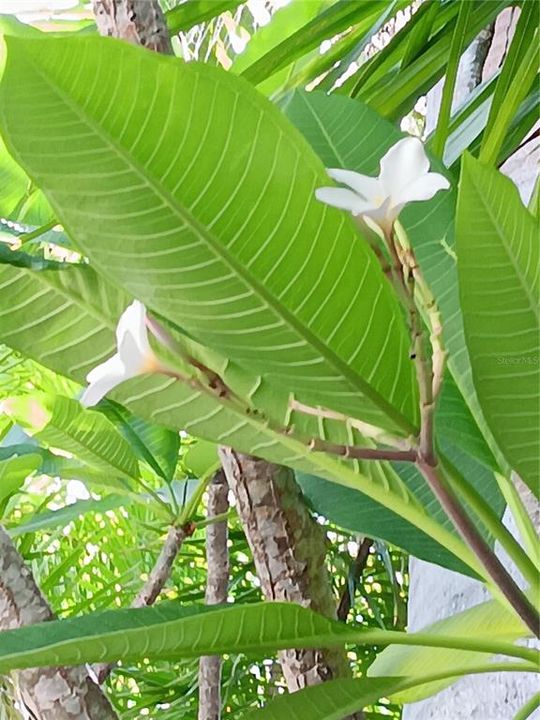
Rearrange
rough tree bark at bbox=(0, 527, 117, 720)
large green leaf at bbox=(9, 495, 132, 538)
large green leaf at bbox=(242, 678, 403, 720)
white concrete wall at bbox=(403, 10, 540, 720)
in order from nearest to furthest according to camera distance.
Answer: large green leaf at bbox=(242, 678, 403, 720)
rough tree bark at bbox=(0, 527, 117, 720)
white concrete wall at bbox=(403, 10, 540, 720)
large green leaf at bbox=(9, 495, 132, 538)

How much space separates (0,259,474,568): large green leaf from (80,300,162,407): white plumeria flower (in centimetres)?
9

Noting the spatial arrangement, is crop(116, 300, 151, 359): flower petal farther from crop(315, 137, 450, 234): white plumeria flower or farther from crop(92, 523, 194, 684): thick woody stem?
crop(92, 523, 194, 684): thick woody stem

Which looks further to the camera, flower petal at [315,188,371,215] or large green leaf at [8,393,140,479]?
large green leaf at [8,393,140,479]

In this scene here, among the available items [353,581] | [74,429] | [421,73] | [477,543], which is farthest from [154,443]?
[477,543]

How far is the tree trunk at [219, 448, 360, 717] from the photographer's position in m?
0.44

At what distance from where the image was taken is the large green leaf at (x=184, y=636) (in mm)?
249

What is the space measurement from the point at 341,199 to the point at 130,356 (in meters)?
0.07

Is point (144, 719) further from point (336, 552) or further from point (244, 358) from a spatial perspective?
point (244, 358)

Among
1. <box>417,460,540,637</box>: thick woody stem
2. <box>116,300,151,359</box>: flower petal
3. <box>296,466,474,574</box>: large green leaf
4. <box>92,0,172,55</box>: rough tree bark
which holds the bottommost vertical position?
<box>417,460,540,637</box>: thick woody stem

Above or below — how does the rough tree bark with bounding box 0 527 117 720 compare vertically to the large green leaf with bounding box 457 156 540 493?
below

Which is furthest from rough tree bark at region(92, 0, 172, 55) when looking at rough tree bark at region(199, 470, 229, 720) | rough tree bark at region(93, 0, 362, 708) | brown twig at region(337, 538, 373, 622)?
brown twig at region(337, 538, 373, 622)

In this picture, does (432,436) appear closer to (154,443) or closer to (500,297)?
(500,297)

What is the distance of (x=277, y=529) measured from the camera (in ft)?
1.48

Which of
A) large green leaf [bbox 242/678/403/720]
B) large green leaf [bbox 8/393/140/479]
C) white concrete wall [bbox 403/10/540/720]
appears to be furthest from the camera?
large green leaf [bbox 8/393/140/479]
